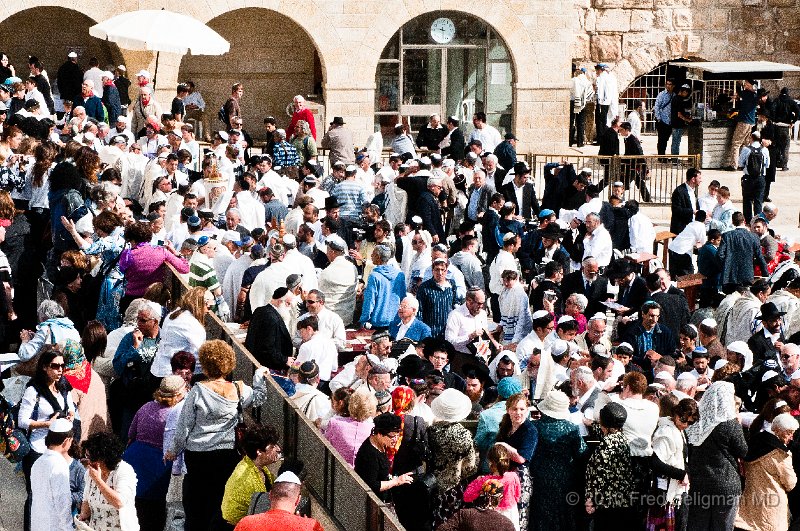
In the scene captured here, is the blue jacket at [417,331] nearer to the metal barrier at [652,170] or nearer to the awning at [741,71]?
the metal barrier at [652,170]

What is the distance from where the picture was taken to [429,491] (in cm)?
952

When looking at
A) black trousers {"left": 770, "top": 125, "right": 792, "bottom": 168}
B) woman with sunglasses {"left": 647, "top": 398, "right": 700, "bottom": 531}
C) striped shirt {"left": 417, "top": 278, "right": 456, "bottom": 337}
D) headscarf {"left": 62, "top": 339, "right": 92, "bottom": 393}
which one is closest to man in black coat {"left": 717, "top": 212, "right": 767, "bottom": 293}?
striped shirt {"left": 417, "top": 278, "right": 456, "bottom": 337}

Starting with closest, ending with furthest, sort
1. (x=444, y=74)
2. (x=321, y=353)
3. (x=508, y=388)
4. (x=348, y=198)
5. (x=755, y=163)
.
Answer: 1. (x=508, y=388)
2. (x=321, y=353)
3. (x=348, y=198)
4. (x=755, y=163)
5. (x=444, y=74)

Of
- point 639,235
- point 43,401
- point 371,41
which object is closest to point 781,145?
point 371,41


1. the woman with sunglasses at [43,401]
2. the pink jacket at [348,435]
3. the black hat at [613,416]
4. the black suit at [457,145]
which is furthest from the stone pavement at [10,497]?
the black suit at [457,145]

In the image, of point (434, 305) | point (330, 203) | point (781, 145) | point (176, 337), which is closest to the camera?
point (176, 337)

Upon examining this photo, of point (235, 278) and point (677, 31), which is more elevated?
point (677, 31)

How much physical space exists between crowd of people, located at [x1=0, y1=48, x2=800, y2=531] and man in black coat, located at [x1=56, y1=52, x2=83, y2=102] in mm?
6380

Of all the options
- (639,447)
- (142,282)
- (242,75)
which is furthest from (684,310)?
(242,75)

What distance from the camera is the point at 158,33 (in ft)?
68.5

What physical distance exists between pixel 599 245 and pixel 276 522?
8.88 m

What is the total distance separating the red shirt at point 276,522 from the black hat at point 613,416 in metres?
2.66

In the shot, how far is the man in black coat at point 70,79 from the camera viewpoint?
25.6 metres

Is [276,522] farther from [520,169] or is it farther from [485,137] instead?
[485,137]
